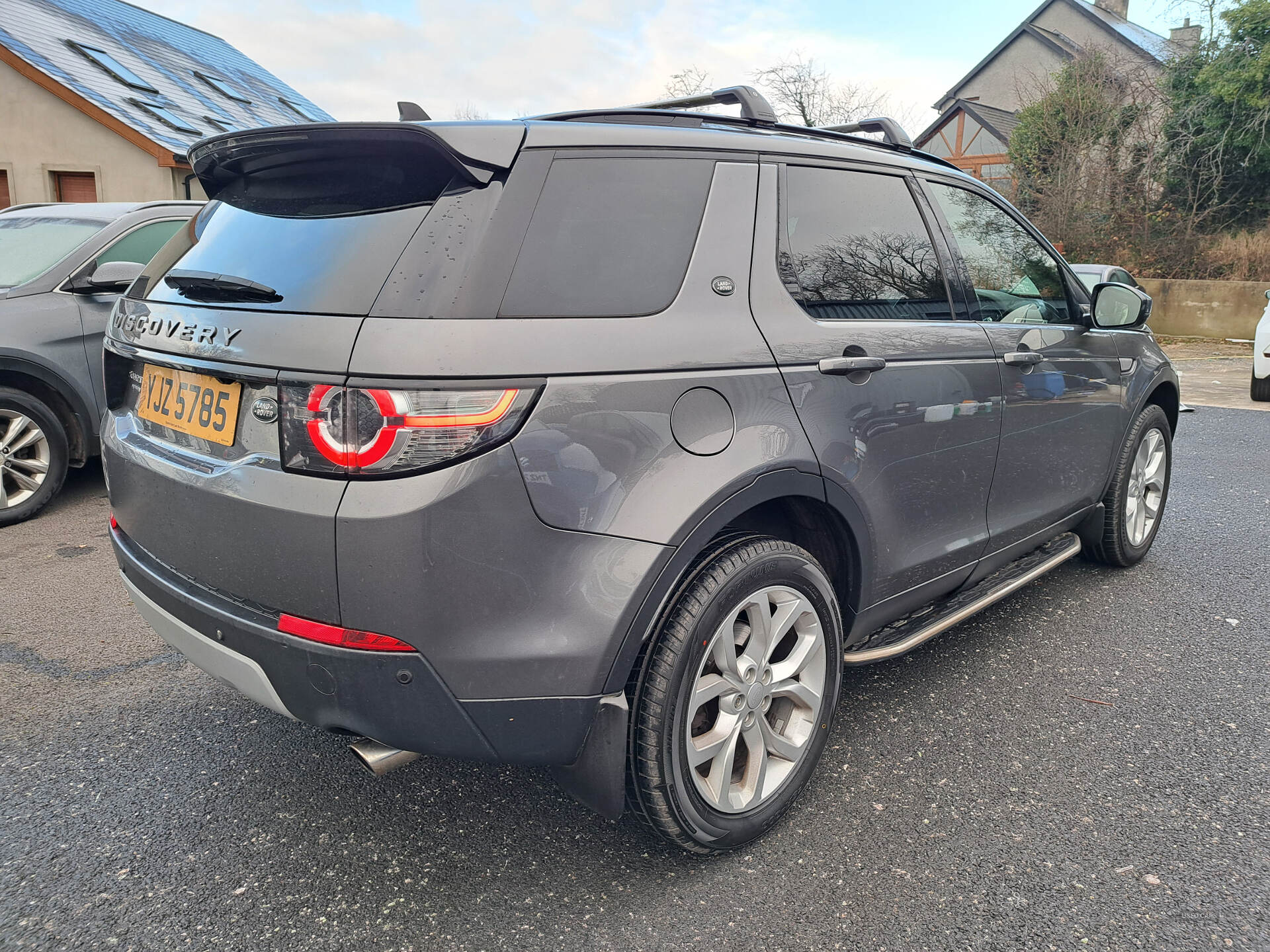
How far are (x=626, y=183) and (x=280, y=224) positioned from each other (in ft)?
2.66

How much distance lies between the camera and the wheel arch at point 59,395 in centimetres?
488

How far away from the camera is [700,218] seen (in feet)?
7.24

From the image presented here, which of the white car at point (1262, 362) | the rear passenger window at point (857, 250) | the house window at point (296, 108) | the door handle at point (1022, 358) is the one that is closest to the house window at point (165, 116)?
the house window at point (296, 108)

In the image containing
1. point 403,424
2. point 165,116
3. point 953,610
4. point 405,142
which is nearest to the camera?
point 403,424

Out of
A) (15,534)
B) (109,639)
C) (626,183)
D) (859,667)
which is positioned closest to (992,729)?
(859,667)

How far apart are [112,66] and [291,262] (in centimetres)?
2334

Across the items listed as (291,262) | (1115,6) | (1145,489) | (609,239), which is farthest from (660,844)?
(1115,6)

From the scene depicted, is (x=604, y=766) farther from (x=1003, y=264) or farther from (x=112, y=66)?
(x=112, y=66)

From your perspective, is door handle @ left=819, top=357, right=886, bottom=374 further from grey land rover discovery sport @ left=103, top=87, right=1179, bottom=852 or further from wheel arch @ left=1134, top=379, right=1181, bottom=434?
wheel arch @ left=1134, top=379, right=1181, bottom=434

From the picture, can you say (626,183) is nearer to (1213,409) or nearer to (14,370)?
(14,370)

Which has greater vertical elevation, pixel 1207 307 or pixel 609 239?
pixel 609 239

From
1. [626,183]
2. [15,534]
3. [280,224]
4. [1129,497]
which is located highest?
[626,183]

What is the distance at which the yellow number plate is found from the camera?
1.98 m

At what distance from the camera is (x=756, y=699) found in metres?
2.26
